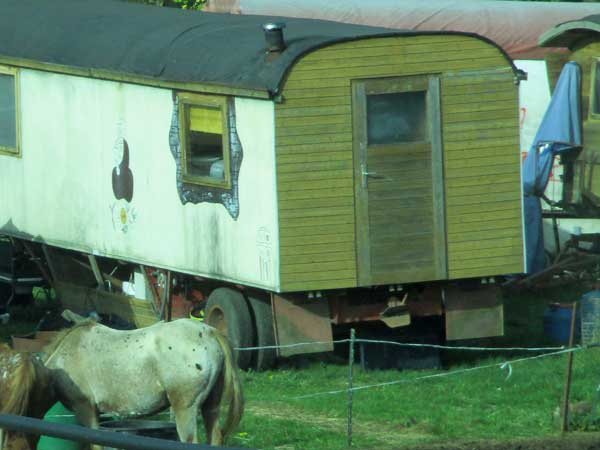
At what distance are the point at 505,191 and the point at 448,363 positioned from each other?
5.51ft

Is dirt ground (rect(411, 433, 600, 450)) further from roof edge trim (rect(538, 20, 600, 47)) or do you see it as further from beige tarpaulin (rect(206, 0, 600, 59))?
beige tarpaulin (rect(206, 0, 600, 59))

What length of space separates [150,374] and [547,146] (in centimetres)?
956

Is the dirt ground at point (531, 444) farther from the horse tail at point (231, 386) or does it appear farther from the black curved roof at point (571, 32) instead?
the black curved roof at point (571, 32)

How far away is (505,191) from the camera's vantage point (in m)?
12.9

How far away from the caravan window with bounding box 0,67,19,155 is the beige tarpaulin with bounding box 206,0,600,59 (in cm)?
648

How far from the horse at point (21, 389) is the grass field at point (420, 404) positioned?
6.19 ft

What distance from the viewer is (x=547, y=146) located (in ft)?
56.7

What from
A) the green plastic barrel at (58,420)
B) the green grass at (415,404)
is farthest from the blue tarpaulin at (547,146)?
the green plastic barrel at (58,420)

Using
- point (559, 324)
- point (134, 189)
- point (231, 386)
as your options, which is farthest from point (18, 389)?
point (559, 324)

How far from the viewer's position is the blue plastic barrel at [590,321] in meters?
13.2

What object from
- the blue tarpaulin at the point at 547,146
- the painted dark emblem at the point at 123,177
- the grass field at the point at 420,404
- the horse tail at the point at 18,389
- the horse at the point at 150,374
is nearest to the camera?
the horse tail at the point at 18,389

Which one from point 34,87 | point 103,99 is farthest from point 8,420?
point 34,87

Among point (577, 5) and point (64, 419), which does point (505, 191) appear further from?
point (577, 5)

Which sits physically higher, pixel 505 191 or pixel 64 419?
pixel 505 191
